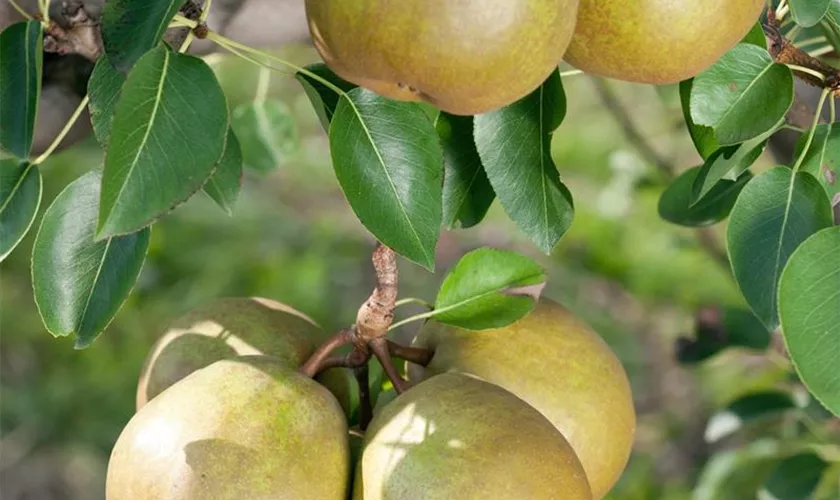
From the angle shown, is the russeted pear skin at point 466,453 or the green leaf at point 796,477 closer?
the russeted pear skin at point 466,453

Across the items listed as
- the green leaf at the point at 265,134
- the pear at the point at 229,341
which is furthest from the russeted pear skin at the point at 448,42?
the green leaf at the point at 265,134

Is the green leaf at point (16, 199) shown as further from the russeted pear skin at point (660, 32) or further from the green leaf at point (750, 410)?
the green leaf at point (750, 410)

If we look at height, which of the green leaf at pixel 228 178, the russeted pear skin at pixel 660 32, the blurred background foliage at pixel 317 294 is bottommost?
the blurred background foliage at pixel 317 294

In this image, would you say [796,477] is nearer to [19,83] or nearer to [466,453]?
[466,453]

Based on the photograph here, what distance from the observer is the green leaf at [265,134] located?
133 centimetres

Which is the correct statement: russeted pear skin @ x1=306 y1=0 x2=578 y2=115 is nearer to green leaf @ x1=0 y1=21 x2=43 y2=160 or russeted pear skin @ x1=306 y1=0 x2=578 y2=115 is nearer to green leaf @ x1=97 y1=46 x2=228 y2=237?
green leaf @ x1=97 y1=46 x2=228 y2=237

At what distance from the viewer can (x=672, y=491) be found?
2.29 metres

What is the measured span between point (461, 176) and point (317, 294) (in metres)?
2.05

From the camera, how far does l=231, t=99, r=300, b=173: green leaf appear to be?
1.33 m

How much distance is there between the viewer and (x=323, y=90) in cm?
74

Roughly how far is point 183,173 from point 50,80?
1.52 feet

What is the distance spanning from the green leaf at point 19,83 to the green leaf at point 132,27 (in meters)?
0.11

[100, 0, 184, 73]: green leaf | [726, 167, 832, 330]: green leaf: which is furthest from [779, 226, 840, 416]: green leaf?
[100, 0, 184, 73]: green leaf

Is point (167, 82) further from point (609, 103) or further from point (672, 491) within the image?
point (672, 491)
